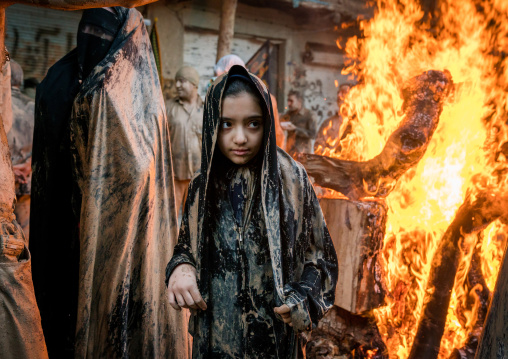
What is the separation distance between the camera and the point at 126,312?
8.18ft

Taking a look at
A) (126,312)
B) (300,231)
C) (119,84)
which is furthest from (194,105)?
(300,231)

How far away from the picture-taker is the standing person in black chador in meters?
1.82

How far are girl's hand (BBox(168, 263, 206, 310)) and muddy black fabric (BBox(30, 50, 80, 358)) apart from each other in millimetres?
1219

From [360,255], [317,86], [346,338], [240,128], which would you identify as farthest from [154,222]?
[317,86]

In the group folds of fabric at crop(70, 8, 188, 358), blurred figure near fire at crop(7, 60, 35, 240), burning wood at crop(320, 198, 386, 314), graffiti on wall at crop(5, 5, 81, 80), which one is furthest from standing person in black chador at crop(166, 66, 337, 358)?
graffiti on wall at crop(5, 5, 81, 80)

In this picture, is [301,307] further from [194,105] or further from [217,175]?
[194,105]

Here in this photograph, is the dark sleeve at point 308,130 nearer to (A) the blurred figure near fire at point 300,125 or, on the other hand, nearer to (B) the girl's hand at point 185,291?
(A) the blurred figure near fire at point 300,125

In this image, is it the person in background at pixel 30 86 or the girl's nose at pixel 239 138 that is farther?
the person in background at pixel 30 86

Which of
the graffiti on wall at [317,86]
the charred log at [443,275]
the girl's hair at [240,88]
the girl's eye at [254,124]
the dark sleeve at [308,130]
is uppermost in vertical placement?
the graffiti on wall at [317,86]

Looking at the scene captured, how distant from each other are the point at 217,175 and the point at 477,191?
2.70 metres

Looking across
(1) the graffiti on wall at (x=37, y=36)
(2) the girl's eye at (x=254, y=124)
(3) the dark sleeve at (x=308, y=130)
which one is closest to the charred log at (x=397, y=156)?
(2) the girl's eye at (x=254, y=124)

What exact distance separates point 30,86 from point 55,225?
8.21m

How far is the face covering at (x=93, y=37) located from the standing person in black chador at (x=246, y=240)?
4.02 ft

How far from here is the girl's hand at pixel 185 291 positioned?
1.76 meters
